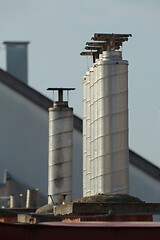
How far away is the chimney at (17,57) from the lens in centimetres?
6425

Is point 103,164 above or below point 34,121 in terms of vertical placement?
below

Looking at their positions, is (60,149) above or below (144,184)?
below

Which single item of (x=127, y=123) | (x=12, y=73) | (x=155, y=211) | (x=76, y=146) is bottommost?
(x=155, y=211)

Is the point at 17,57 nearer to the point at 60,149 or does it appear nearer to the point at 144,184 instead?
the point at 144,184

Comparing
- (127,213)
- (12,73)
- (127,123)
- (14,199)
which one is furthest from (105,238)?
(12,73)

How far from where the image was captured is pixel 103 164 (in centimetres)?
3278

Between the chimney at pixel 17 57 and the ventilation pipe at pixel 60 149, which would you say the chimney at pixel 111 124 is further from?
the chimney at pixel 17 57

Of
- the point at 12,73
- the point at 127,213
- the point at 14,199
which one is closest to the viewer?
the point at 127,213

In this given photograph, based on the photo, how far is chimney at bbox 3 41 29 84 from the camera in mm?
64250

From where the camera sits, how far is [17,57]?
212 ft

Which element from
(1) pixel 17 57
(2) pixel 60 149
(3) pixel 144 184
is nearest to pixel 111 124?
(2) pixel 60 149

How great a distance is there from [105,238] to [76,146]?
151 ft

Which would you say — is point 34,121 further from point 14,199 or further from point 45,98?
point 14,199

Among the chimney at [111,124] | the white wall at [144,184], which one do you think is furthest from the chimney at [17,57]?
the chimney at [111,124]
